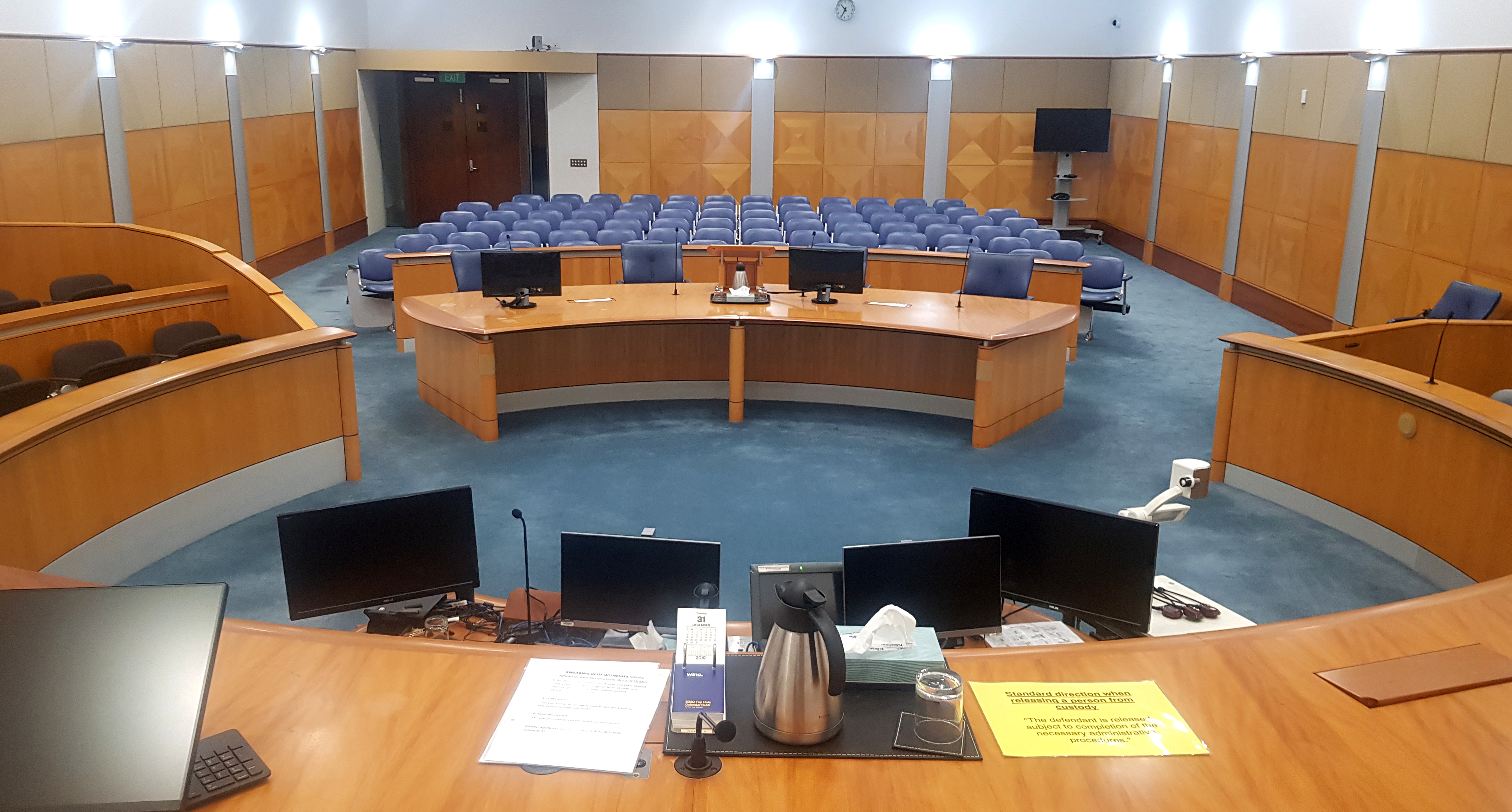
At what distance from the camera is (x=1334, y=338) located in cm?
698

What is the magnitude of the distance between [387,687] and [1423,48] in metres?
10.4

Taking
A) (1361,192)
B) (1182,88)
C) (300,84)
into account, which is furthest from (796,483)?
(300,84)

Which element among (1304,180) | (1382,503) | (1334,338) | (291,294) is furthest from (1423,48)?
(291,294)

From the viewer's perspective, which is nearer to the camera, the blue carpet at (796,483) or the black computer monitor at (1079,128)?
the blue carpet at (796,483)

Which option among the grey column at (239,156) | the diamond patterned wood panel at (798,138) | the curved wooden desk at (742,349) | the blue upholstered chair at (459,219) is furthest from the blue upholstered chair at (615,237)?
the diamond patterned wood panel at (798,138)

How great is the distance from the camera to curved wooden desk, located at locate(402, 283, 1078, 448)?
7621 mm

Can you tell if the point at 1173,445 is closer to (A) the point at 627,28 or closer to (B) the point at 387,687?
(B) the point at 387,687

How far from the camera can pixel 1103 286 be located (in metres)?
10.8

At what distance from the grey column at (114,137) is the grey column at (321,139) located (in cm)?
474

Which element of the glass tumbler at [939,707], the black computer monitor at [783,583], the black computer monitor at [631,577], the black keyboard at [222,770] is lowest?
the black computer monitor at [631,577]

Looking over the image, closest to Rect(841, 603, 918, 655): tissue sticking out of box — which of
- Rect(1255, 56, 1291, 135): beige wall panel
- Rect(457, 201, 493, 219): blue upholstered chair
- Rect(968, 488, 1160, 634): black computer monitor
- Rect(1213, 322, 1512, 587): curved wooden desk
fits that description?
Rect(968, 488, 1160, 634): black computer monitor

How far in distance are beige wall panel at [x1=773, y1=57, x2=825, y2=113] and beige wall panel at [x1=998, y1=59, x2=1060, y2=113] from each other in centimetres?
297

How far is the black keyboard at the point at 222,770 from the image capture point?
7.04 ft

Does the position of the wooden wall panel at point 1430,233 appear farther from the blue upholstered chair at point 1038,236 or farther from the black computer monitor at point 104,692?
the black computer monitor at point 104,692
